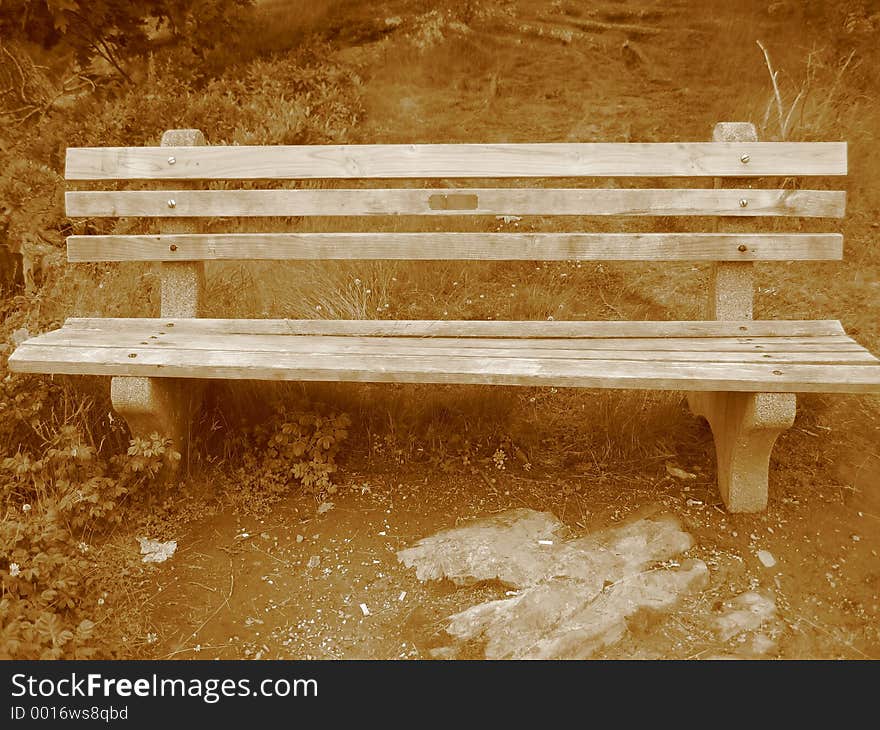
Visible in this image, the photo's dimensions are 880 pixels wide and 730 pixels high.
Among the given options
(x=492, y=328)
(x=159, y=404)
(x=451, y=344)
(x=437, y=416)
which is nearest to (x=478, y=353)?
(x=451, y=344)

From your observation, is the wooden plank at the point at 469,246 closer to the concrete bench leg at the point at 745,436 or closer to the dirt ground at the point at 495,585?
the concrete bench leg at the point at 745,436

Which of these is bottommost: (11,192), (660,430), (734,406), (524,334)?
(660,430)

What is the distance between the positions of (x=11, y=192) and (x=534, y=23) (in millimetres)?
3967

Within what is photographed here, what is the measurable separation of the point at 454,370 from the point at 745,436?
3.28 ft

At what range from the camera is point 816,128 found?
183 inches

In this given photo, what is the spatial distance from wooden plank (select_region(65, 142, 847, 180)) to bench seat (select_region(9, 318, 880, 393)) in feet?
1.86

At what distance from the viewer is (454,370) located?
2.45 m

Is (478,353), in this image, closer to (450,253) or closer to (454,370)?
(454,370)

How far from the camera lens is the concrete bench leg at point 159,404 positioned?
267cm

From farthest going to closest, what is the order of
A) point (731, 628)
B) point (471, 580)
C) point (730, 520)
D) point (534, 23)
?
point (534, 23) → point (730, 520) → point (471, 580) → point (731, 628)

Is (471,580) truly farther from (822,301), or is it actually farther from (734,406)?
(822,301)

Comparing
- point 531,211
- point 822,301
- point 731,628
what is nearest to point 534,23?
point 822,301

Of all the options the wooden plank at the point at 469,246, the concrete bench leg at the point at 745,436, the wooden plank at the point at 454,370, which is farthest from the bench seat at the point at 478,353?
the wooden plank at the point at 469,246

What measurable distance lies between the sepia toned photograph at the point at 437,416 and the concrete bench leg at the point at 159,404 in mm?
12
